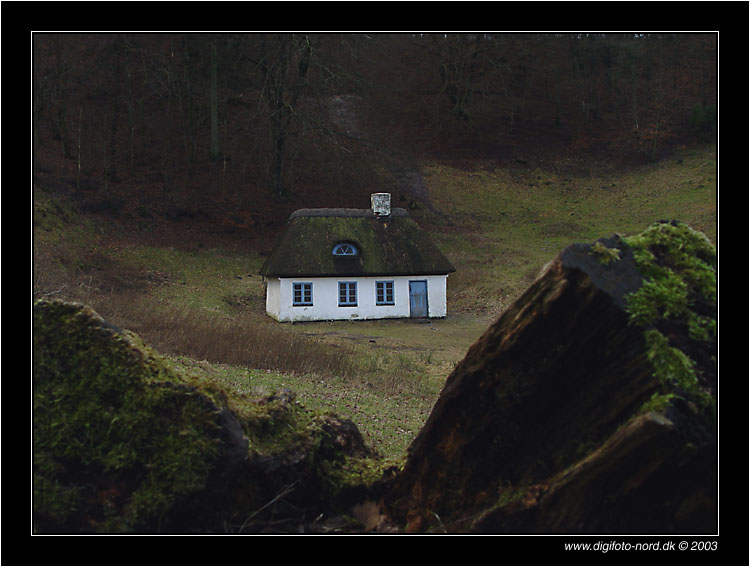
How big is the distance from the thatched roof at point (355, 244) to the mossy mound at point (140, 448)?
82.9 ft

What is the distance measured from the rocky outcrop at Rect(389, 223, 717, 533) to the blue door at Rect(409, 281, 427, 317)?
2704 centimetres

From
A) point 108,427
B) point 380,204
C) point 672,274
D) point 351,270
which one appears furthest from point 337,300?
point 672,274

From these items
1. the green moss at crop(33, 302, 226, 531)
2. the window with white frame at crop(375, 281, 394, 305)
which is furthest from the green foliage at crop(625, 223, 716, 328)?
the window with white frame at crop(375, 281, 394, 305)

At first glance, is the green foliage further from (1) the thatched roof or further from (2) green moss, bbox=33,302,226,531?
(1) the thatched roof

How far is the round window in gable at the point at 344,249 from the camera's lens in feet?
103

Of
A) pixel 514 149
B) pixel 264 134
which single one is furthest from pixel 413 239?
pixel 514 149

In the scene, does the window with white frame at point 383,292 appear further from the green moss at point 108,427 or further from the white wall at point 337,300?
the green moss at point 108,427

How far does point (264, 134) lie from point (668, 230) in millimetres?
48084

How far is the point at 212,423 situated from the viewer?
468 centimetres

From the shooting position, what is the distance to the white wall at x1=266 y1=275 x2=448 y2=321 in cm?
3053

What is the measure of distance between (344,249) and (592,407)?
2752cm

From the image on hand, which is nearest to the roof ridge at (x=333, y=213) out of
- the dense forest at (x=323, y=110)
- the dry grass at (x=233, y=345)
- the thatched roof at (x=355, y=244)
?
the thatched roof at (x=355, y=244)

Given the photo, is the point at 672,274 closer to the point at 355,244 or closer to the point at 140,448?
the point at 140,448

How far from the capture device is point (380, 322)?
30766 mm
